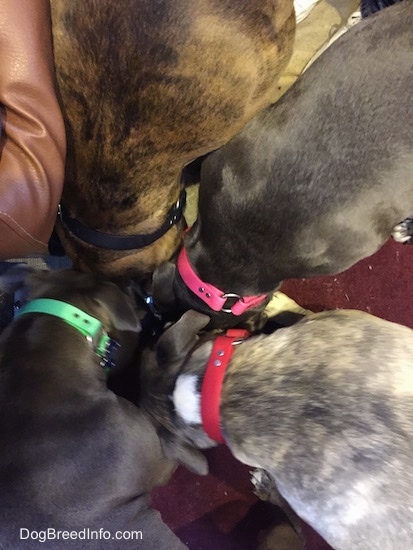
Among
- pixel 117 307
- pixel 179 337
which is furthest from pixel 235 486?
pixel 117 307

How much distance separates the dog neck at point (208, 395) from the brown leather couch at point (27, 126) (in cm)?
60

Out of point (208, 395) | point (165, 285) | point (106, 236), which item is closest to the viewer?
point (208, 395)

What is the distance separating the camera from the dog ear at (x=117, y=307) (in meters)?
1.94

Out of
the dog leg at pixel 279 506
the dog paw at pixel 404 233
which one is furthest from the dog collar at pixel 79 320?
the dog paw at pixel 404 233

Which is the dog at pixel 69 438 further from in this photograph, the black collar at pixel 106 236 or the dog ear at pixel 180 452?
the black collar at pixel 106 236

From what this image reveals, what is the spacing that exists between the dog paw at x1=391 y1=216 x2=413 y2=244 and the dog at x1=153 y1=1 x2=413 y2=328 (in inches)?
15.5

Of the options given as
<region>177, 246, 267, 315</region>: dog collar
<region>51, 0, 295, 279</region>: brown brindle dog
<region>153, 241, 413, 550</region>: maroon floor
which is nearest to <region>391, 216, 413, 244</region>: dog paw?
<region>153, 241, 413, 550</region>: maroon floor

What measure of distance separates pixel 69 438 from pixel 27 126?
30.5 inches

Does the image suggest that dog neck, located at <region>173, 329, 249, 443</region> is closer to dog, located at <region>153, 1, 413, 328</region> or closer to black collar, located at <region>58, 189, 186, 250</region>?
dog, located at <region>153, 1, 413, 328</region>

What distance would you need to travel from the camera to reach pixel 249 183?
1.90m

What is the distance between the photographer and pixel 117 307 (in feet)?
6.42

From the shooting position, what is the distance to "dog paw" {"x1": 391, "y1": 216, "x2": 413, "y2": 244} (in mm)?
2348

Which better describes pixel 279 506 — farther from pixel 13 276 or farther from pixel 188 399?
pixel 13 276

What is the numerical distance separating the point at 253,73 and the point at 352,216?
47 centimetres
